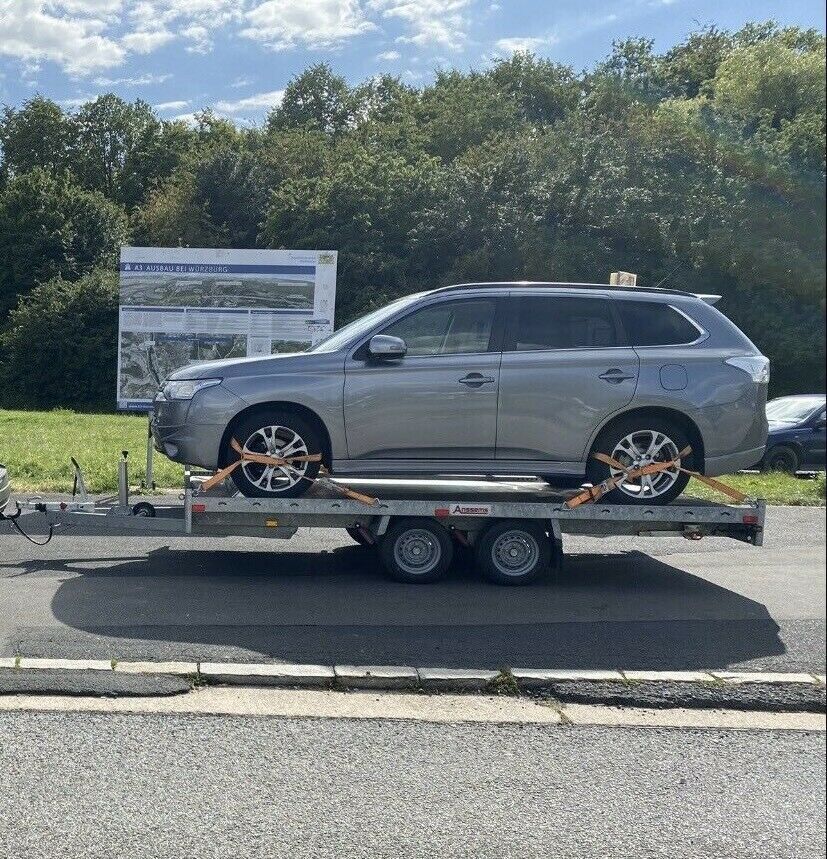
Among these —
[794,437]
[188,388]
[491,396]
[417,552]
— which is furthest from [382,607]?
Result: [794,437]

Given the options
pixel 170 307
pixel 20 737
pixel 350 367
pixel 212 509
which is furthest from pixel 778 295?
pixel 212 509

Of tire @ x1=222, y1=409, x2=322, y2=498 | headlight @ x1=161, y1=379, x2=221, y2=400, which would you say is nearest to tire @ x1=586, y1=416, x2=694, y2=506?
tire @ x1=222, y1=409, x2=322, y2=498

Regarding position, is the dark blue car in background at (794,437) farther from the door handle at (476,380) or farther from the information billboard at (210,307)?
the information billboard at (210,307)

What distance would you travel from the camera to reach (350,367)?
638 centimetres

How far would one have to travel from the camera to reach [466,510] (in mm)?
6680

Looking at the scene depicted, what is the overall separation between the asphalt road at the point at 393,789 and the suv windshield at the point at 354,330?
246 centimetres

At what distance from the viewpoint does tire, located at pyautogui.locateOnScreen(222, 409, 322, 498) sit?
6523 millimetres

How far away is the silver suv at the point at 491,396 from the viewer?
218 inches

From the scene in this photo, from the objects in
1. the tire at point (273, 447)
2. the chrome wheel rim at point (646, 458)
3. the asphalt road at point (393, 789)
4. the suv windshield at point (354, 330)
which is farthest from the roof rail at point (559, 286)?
the asphalt road at point (393, 789)

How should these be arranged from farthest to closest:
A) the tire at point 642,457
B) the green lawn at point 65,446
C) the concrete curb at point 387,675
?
the tire at point 642,457
the green lawn at point 65,446
the concrete curb at point 387,675

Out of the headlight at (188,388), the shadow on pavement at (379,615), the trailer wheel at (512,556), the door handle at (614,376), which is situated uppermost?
the door handle at (614,376)

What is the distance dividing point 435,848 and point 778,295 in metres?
2.01

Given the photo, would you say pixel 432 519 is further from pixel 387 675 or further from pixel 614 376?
pixel 387 675

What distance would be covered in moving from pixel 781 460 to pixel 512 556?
226cm
